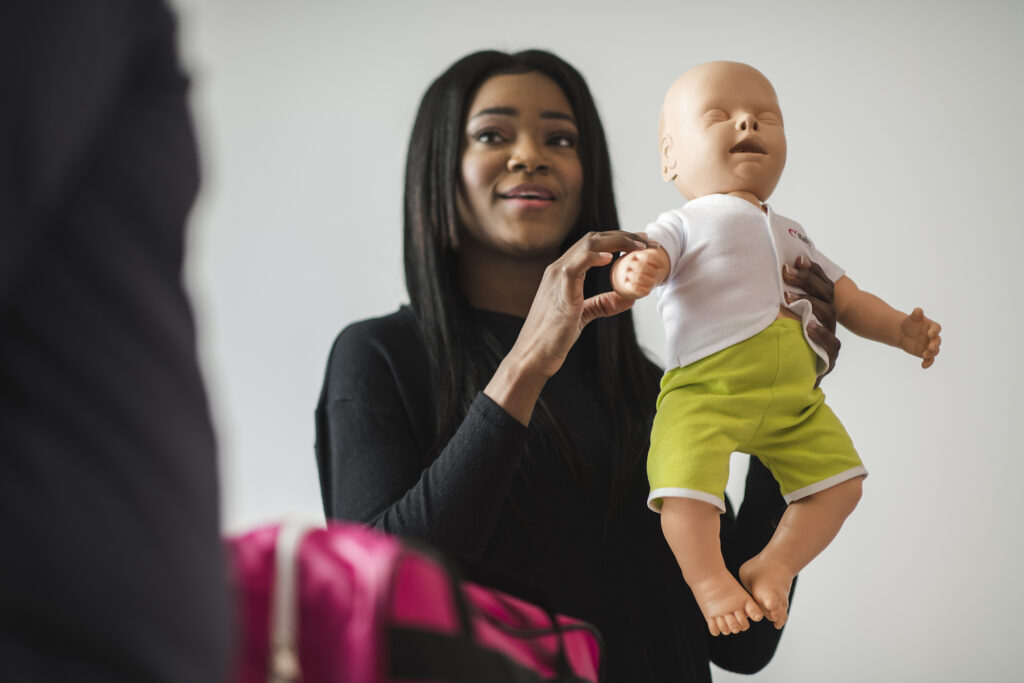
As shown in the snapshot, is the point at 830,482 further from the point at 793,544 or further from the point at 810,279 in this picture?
the point at 810,279

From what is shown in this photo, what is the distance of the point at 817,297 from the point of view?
41.4 inches

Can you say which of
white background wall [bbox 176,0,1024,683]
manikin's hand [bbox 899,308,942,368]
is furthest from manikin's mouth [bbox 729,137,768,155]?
white background wall [bbox 176,0,1024,683]

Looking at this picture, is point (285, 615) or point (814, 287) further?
point (814, 287)

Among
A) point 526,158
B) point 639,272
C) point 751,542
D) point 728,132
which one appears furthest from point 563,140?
point 751,542

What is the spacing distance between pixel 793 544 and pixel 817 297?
0.28 metres

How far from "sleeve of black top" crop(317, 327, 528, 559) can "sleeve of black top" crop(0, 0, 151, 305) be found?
0.65 meters

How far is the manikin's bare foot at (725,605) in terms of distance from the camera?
902 millimetres

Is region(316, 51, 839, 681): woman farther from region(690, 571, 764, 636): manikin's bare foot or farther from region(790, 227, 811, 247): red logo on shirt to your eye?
region(690, 571, 764, 636): manikin's bare foot

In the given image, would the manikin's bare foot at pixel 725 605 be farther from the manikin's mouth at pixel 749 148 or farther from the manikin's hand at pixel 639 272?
the manikin's mouth at pixel 749 148

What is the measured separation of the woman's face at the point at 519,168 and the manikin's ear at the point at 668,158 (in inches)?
9.2

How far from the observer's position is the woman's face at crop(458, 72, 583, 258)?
1275 mm

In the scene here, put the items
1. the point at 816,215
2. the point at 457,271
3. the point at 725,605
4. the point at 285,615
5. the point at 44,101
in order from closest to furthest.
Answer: the point at 44,101 < the point at 285,615 < the point at 725,605 < the point at 457,271 < the point at 816,215

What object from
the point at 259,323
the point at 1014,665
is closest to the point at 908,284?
the point at 1014,665

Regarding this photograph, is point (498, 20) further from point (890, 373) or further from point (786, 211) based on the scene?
point (890, 373)
